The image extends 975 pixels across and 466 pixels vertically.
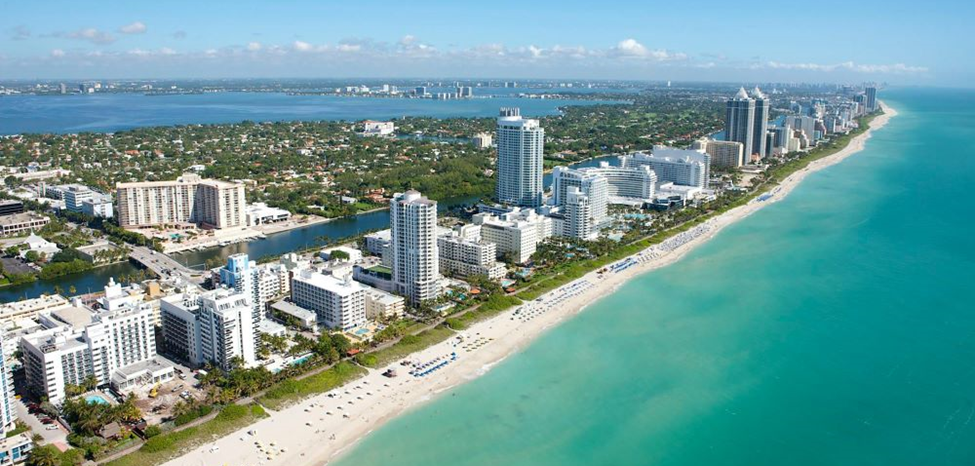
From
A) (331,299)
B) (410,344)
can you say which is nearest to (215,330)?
(331,299)

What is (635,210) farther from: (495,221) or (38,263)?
(38,263)

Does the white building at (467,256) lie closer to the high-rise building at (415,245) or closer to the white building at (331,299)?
the high-rise building at (415,245)

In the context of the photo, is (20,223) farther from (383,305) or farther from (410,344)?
(410,344)

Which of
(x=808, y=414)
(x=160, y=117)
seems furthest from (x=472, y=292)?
(x=160, y=117)

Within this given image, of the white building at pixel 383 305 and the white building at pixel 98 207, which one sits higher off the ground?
the white building at pixel 98 207

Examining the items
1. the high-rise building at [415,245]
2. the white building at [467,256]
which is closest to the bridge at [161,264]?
the high-rise building at [415,245]

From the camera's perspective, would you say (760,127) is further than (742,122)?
Yes

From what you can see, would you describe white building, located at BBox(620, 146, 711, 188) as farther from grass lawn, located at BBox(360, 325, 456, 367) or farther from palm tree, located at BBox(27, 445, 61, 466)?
palm tree, located at BBox(27, 445, 61, 466)

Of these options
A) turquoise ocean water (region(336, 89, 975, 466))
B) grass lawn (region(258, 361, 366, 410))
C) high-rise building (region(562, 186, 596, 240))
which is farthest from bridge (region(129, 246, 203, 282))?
high-rise building (region(562, 186, 596, 240))
